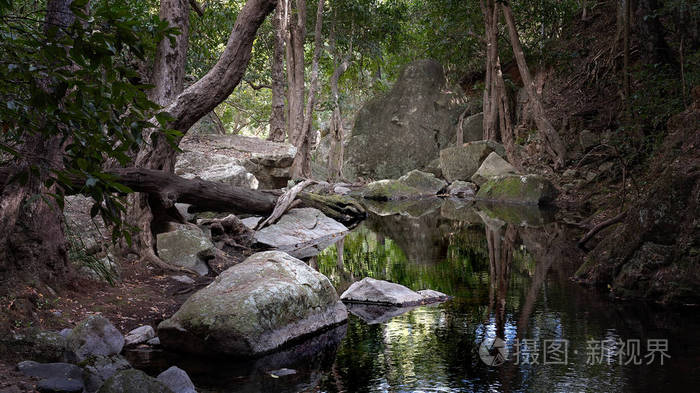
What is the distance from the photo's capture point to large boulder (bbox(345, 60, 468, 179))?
2853cm

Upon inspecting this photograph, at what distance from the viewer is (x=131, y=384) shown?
359cm

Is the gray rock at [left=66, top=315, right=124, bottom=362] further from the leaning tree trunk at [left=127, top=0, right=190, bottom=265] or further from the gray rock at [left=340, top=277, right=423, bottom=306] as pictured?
the leaning tree trunk at [left=127, top=0, right=190, bottom=265]

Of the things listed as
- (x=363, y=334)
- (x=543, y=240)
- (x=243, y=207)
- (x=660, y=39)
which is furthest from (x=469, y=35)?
(x=363, y=334)

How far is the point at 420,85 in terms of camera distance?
2941cm

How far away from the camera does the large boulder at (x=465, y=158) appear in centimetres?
2275

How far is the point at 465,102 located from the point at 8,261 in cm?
2519

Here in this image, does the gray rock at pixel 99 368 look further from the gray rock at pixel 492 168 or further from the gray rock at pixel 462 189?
the gray rock at pixel 462 189

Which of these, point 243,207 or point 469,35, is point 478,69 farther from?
point 243,207

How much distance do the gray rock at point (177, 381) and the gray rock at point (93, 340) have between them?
2.57 feet

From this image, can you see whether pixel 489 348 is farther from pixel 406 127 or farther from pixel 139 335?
pixel 406 127

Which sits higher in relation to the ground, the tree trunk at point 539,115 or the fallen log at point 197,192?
the tree trunk at point 539,115

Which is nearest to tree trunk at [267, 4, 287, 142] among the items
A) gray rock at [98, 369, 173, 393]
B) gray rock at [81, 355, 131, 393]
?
gray rock at [81, 355, 131, 393]

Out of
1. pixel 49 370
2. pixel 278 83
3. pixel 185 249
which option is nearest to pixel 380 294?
pixel 185 249

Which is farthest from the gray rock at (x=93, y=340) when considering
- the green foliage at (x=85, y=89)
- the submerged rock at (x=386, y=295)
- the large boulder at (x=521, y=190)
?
the large boulder at (x=521, y=190)
